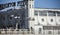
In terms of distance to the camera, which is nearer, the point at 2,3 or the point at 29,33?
the point at 29,33

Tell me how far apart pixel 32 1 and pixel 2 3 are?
0.81 metres

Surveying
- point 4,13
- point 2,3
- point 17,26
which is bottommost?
point 17,26

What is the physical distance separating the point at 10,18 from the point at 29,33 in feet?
4.10

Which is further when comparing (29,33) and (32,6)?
(32,6)

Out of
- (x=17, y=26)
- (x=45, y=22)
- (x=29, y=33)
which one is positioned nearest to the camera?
(x=29, y=33)

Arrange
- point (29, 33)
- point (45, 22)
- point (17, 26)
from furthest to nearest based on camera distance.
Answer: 1. point (45, 22)
2. point (17, 26)
3. point (29, 33)

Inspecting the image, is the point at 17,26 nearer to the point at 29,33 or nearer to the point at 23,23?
the point at 23,23

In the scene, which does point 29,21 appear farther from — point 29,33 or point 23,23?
point 29,33

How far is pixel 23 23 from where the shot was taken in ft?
13.5

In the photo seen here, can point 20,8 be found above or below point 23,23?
above

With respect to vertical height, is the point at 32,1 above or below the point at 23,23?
above

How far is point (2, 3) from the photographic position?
13.7 ft

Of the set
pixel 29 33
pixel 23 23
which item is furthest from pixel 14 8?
pixel 29 33

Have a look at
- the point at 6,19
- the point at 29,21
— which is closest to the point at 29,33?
the point at 29,21
